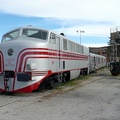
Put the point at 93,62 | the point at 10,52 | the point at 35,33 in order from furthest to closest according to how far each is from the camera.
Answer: the point at 93,62, the point at 35,33, the point at 10,52

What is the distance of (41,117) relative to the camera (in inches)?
278

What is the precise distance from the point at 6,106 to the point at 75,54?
964 centimetres

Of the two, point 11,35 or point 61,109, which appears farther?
point 11,35

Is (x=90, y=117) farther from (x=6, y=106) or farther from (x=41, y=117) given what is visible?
(x=6, y=106)

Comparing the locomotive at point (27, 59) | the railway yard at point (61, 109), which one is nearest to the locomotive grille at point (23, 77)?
the locomotive at point (27, 59)

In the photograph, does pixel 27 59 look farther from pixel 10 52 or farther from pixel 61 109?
pixel 61 109

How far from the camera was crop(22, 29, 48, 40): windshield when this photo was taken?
1197cm

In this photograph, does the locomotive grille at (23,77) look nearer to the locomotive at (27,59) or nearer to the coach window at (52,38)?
the locomotive at (27,59)

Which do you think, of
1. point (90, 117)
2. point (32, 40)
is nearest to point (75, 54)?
point (32, 40)

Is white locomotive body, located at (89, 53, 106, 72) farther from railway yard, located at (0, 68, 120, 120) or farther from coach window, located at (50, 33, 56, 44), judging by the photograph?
railway yard, located at (0, 68, 120, 120)

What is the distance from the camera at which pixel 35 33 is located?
1209 centimetres

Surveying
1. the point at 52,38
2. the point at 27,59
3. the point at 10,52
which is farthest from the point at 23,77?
the point at 52,38

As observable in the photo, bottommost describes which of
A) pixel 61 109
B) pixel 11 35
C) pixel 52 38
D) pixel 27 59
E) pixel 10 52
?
pixel 61 109

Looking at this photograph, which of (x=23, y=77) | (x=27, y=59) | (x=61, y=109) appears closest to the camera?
(x=61, y=109)
